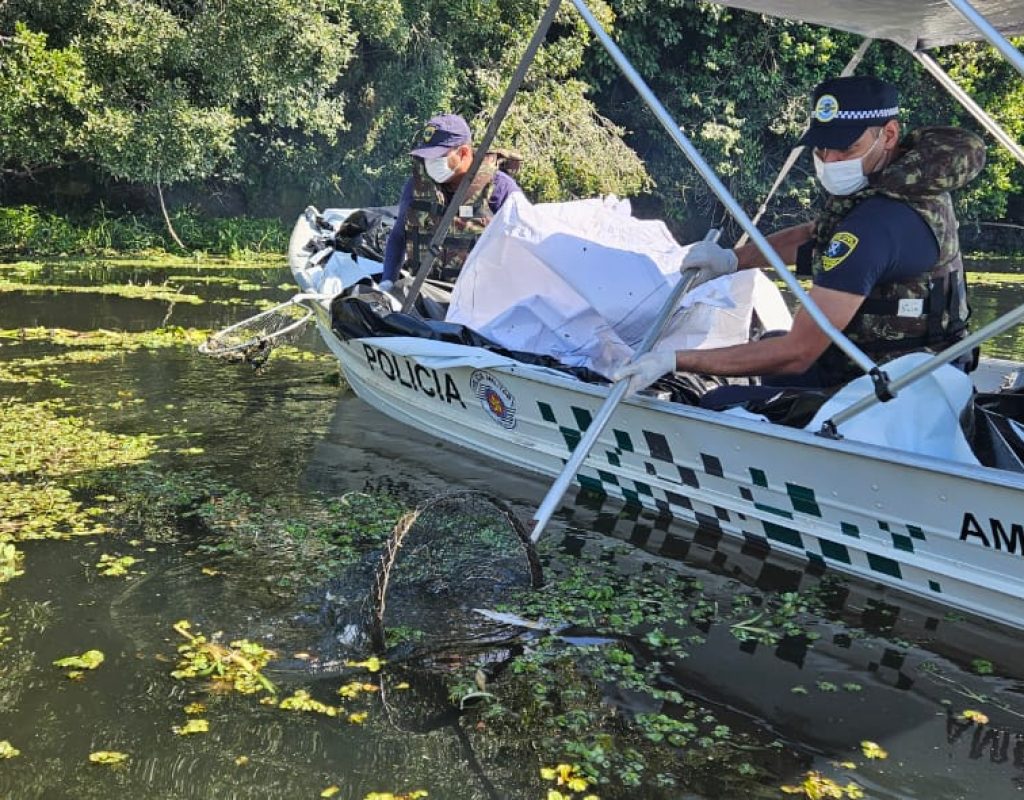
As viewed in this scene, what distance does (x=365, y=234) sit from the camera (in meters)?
9.31

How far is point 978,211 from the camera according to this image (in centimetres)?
2564

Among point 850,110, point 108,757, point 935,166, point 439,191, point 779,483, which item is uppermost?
point 850,110

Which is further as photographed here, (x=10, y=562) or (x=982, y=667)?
(x=10, y=562)

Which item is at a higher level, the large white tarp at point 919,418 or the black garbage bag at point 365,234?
the large white tarp at point 919,418

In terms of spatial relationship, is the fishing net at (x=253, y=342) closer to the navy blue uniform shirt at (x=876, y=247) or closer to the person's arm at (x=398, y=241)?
the person's arm at (x=398, y=241)

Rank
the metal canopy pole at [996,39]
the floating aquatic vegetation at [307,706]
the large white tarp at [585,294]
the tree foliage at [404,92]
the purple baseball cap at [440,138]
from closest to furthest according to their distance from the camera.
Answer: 1. the metal canopy pole at [996,39]
2. the floating aquatic vegetation at [307,706]
3. the large white tarp at [585,294]
4. the purple baseball cap at [440,138]
5. the tree foliage at [404,92]

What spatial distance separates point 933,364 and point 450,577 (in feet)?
7.05

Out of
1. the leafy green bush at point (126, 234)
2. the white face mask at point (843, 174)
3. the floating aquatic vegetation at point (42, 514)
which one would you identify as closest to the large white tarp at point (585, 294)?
the white face mask at point (843, 174)

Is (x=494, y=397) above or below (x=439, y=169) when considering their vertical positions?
below

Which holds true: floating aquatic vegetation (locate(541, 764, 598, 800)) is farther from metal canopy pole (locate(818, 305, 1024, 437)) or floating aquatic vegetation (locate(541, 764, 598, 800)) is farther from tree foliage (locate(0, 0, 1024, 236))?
tree foliage (locate(0, 0, 1024, 236))

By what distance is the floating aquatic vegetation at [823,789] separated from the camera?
3109 millimetres

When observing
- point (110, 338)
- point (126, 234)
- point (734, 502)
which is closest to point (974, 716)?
point (734, 502)

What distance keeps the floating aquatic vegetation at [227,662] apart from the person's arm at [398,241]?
12.4 feet

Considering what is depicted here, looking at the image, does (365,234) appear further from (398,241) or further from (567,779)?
(567,779)
